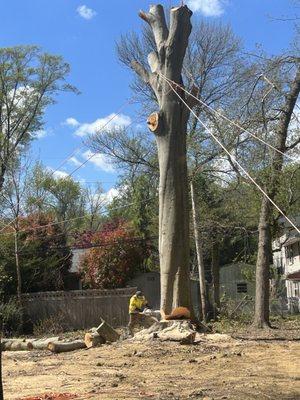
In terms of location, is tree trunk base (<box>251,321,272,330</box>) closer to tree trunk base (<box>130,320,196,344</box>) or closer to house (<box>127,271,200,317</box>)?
tree trunk base (<box>130,320,196,344</box>)

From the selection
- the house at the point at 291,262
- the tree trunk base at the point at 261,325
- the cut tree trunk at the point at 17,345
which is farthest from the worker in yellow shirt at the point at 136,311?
the house at the point at 291,262

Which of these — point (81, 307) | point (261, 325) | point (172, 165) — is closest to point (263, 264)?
point (261, 325)

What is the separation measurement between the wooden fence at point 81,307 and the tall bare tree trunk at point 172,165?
469 inches

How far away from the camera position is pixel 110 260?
28703mm

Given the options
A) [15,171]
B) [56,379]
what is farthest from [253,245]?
[56,379]

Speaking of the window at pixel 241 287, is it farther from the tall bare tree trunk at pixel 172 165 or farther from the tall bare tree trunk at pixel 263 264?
the tall bare tree trunk at pixel 172 165

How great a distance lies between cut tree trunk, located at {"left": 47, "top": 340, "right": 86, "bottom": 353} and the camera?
12.4 metres

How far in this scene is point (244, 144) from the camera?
787 inches

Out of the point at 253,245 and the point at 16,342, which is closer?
the point at 16,342

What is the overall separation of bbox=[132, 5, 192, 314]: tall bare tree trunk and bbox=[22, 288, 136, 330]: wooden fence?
39.1ft

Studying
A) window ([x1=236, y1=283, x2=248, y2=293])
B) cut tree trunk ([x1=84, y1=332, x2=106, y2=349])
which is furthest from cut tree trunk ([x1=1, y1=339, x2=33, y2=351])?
window ([x1=236, y1=283, x2=248, y2=293])

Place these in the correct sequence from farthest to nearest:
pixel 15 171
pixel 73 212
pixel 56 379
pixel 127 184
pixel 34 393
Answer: pixel 73 212 < pixel 127 184 < pixel 15 171 < pixel 56 379 < pixel 34 393

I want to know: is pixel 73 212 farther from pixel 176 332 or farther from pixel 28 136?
pixel 176 332

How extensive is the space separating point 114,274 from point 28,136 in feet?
47.9
